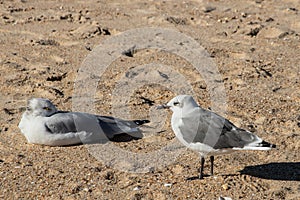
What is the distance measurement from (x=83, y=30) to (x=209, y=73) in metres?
2.72

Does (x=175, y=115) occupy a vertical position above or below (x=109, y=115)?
above

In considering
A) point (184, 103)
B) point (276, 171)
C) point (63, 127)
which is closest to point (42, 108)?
point (63, 127)

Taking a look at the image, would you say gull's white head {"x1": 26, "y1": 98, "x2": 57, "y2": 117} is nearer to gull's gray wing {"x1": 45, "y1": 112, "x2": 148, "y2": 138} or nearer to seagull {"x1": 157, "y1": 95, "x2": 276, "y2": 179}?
gull's gray wing {"x1": 45, "y1": 112, "x2": 148, "y2": 138}

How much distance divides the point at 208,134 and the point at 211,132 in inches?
1.5

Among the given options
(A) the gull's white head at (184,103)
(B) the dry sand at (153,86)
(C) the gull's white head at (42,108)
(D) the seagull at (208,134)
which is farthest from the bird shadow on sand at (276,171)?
(C) the gull's white head at (42,108)

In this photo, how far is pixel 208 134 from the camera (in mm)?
5125

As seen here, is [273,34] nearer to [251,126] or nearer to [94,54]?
[94,54]

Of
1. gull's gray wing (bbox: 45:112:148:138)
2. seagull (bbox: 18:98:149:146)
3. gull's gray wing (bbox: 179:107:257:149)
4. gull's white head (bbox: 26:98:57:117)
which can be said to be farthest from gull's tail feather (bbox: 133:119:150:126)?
gull's gray wing (bbox: 179:107:257:149)

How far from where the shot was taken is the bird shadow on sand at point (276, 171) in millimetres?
5312

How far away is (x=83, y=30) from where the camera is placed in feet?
32.0

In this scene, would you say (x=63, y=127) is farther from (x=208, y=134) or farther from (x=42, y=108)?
(x=208, y=134)

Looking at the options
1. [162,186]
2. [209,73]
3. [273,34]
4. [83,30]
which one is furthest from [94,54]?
[162,186]

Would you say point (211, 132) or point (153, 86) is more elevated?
point (211, 132)

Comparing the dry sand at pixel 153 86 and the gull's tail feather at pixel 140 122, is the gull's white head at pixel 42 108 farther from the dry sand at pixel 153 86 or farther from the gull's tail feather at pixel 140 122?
the gull's tail feather at pixel 140 122
